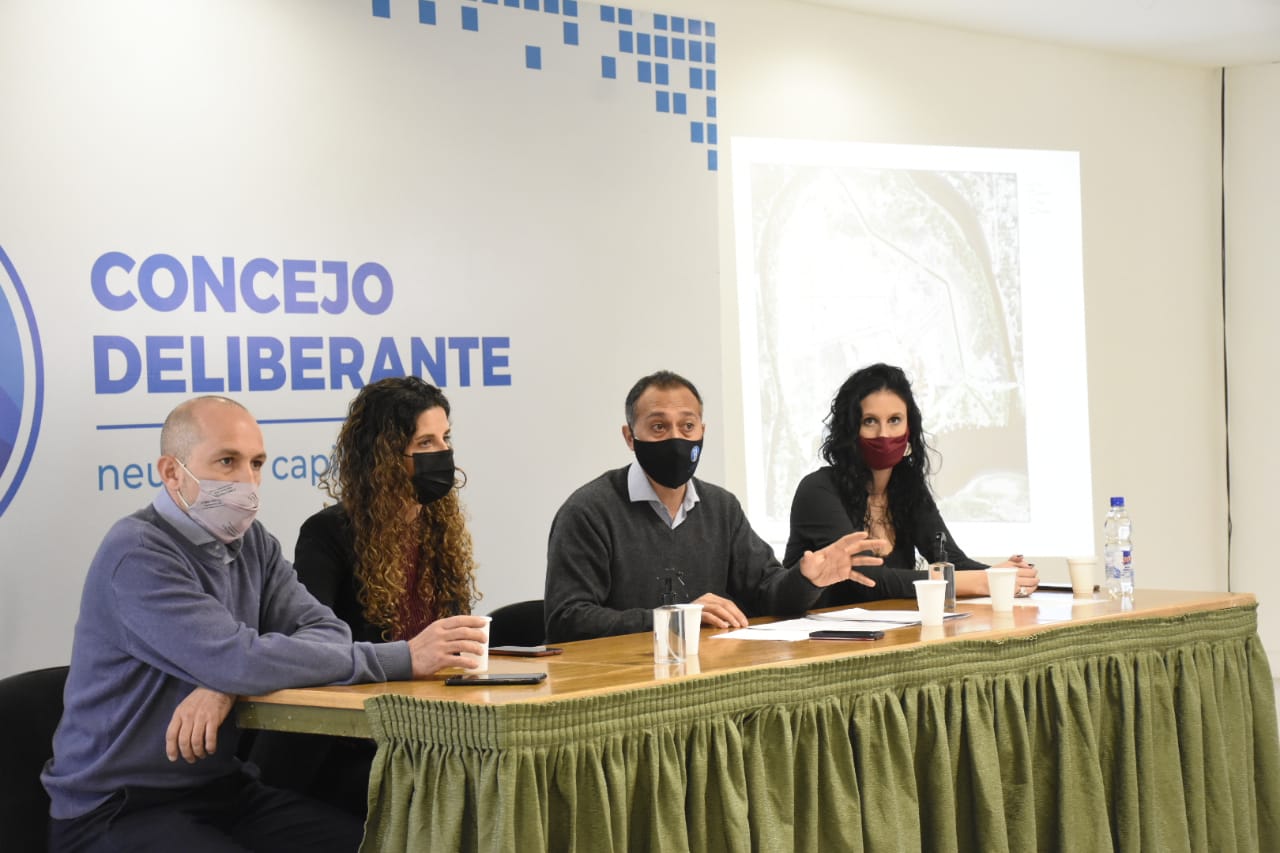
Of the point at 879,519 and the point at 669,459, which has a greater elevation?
the point at 669,459

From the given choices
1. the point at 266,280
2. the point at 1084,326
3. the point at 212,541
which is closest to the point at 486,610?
the point at 266,280

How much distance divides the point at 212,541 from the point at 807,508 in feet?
5.74

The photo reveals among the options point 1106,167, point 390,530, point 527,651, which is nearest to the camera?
point 527,651

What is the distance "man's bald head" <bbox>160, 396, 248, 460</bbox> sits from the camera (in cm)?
261

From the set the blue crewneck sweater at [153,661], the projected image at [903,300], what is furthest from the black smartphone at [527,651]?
the projected image at [903,300]

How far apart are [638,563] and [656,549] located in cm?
6

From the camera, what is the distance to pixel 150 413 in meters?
4.00

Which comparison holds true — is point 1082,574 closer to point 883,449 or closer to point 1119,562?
point 1119,562

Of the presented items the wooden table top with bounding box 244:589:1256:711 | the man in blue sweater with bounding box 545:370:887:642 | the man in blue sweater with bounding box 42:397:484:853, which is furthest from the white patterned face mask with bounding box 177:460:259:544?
the man in blue sweater with bounding box 545:370:887:642

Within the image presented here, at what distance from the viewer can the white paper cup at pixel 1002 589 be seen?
3.32 metres

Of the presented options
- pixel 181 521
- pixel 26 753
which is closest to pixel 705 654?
pixel 181 521

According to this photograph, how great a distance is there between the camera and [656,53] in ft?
17.4

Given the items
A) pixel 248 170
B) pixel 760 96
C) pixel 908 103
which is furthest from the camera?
pixel 908 103

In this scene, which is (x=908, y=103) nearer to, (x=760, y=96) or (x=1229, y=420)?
(x=760, y=96)
